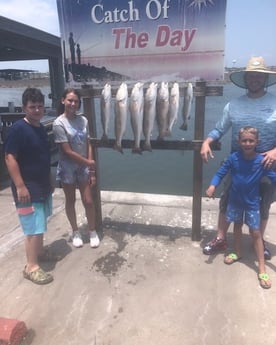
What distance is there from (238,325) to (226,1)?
2.69 meters

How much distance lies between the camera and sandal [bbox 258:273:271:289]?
2.79 meters

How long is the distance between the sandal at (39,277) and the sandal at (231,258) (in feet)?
5.40

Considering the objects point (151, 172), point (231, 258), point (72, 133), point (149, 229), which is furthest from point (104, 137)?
point (151, 172)

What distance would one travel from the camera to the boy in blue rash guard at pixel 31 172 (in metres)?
2.69

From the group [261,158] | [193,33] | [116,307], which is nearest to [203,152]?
[261,158]

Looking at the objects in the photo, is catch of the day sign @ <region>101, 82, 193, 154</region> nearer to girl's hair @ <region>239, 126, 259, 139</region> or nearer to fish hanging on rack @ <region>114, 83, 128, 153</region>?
fish hanging on rack @ <region>114, 83, 128, 153</region>

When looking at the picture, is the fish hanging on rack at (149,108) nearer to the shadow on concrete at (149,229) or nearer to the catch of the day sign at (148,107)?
the catch of the day sign at (148,107)

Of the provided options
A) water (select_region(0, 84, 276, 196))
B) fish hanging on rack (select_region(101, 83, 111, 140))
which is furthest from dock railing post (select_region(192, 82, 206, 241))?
water (select_region(0, 84, 276, 196))

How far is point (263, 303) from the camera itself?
2.62 m

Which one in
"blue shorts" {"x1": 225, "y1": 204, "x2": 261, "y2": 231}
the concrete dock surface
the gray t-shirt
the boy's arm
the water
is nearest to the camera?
the concrete dock surface

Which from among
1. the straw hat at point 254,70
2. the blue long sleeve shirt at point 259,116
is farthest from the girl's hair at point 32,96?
the straw hat at point 254,70

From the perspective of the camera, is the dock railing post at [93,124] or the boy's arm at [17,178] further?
the dock railing post at [93,124]

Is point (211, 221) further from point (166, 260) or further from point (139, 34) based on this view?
point (139, 34)

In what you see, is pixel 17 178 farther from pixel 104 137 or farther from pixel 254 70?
pixel 254 70
